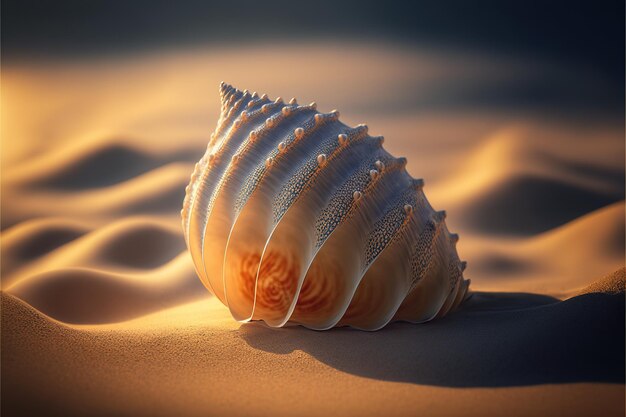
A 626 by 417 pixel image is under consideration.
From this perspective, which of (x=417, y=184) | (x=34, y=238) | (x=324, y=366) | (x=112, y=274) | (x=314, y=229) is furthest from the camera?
(x=34, y=238)

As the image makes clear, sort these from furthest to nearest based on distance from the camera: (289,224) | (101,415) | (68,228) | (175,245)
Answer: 1. (68,228)
2. (175,245)
3. (289,224)
4. (101,415)

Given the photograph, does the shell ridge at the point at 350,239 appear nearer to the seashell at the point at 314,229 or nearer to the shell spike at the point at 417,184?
the seashell at the point at 314,229

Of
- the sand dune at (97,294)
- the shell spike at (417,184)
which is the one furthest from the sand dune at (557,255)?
the sand dune at (97,294)

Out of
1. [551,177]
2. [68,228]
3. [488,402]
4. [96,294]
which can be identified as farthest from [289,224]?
[551,177]

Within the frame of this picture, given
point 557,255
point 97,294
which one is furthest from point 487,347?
point 557,255

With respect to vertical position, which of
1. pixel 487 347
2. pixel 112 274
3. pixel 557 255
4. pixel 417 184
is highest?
pixel 557 255

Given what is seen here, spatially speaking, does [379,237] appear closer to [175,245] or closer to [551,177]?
[175,245]

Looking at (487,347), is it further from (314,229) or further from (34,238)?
(34,238)
